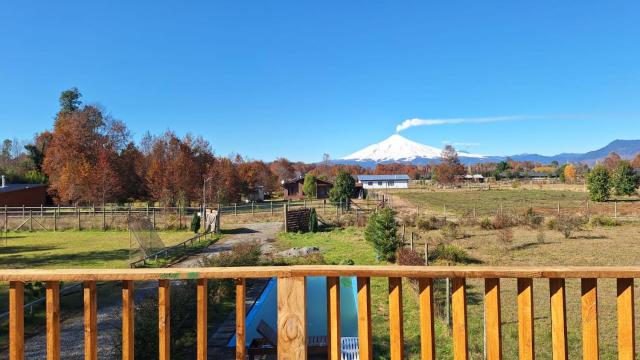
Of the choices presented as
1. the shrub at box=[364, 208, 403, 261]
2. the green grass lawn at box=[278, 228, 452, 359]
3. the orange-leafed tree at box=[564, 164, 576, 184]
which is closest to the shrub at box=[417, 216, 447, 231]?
the green grass lawn at box=[278, 228, 452, 359]

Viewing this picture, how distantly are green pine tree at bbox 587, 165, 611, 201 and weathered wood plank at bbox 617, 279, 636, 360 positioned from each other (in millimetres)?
45328

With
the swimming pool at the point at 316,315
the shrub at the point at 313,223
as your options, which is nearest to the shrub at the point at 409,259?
the swimming pool at the point at 316,315

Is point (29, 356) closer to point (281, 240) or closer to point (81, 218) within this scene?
point (281, 240)

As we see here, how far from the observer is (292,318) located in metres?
2.07

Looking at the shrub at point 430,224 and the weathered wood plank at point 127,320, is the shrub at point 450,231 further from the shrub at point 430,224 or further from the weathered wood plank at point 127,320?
the weathered wood plank at point 127,320

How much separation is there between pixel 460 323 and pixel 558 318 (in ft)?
1.68

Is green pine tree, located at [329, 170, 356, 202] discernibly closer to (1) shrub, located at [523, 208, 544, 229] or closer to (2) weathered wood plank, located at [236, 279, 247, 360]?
(1) shrub, located at [523, 208, 544, 229]

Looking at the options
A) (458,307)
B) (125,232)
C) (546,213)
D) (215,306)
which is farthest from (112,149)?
(458,307)

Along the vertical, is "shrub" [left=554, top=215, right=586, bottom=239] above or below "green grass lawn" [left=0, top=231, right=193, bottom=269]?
above

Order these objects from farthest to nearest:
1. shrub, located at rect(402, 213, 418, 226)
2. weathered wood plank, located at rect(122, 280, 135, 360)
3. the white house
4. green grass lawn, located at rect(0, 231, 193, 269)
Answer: the white house < shrub, located at rect(402, 213, 418, 226) < green grass lawn, located at rect(0, 231, 193, 269) < weathered wood plank, located at rect(122, 280, 135, 360)

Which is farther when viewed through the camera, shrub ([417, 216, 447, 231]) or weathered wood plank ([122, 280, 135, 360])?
shrub ([417, 216, 447, 231])

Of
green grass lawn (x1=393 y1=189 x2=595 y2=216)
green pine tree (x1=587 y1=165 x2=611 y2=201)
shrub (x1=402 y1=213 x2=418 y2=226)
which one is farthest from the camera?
green pine tree (x1=587 y1=165 x2=611 y2=201)

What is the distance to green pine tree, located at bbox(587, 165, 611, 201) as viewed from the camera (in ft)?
130

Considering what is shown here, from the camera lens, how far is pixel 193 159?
40.3 meters
